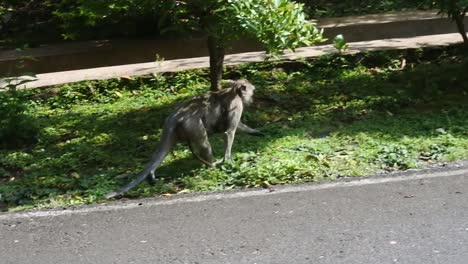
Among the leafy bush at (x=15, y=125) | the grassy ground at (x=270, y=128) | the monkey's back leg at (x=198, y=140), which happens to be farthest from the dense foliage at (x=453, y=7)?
the leafy bush at (x=15, y=125)

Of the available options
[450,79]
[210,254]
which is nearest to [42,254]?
[210,254]

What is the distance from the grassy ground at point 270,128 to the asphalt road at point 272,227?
0.35m

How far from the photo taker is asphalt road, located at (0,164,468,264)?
4695 millimetres

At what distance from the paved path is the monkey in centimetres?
244

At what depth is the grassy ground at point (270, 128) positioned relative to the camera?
20.6 ft

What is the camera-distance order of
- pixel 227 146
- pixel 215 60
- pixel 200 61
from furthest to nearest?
pixel 200 61 < pixel 215 60 < pixel 227 146

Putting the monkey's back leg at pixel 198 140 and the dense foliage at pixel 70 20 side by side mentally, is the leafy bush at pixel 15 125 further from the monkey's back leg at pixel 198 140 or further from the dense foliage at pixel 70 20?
the dense foliage at pixel 70 20

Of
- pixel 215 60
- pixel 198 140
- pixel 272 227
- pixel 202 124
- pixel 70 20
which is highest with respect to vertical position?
pixel 70 20

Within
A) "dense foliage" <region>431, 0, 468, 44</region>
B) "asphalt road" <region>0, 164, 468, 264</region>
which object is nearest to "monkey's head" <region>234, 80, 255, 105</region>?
"asphalt road" <region>0, 164, 468, 264</region>

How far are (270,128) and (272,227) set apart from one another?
2.47 m

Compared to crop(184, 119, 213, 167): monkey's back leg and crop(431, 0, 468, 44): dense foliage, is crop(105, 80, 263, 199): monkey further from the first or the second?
crop(431, 0, 468, 44): dense foliage

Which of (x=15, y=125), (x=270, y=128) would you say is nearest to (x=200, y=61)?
(x=270, y=128)

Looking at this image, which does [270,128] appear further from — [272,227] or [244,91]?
[272,227]

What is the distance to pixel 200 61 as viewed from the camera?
966 cm
